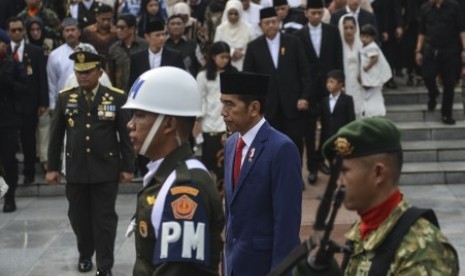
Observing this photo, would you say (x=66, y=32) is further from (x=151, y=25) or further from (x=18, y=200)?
(x=18, y=200)

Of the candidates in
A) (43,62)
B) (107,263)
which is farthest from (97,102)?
(43,62)

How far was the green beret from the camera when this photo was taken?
371 cm

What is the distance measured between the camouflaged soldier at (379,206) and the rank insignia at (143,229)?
2.95 feet

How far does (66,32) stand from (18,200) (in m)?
2.29

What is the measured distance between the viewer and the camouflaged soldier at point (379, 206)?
354 cm

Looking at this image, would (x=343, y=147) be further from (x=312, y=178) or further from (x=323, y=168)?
(x=323, y=168)

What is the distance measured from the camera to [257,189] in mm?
5691

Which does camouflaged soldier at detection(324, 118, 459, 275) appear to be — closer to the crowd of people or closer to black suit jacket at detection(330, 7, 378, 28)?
the crowd of people

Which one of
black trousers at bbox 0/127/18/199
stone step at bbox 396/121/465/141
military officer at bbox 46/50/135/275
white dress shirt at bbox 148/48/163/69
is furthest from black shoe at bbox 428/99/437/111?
military officer at bbox 46/50/135/275

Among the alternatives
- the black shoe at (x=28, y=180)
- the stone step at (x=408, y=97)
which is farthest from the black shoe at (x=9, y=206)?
the stone step at (x=408, y=97)

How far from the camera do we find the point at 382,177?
3.67 metres

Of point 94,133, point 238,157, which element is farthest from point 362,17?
point 238,157

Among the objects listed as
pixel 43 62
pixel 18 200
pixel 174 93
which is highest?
pixel 174 93

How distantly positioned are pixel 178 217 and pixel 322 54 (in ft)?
29.9
